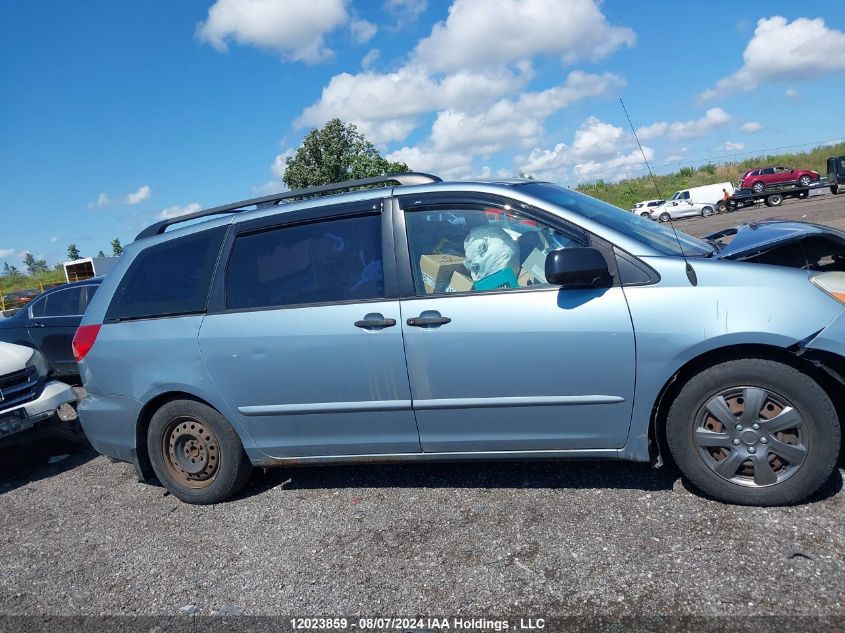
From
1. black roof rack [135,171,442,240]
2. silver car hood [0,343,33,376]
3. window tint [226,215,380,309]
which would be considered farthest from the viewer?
silver car hood [0,343,33,376]

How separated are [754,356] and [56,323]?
8535 millimetres

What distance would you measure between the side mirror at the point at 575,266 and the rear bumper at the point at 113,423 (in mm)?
2806

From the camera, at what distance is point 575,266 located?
3.06 m

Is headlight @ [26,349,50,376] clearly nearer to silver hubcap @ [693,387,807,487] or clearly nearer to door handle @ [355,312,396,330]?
door handle @ [355,312,396,330]

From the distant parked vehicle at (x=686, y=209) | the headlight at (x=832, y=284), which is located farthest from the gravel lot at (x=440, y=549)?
the distant parked vehicle at (x=686, y=209)

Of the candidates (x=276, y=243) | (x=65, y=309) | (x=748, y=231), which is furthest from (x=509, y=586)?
(x=65, y=309)

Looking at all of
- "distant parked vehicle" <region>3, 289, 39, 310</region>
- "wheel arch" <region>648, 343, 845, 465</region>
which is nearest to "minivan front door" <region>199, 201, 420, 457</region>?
"wheel arch" <region>648, 343, 845, 465</region>

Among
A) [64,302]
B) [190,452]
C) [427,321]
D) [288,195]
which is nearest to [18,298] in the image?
[64,302]

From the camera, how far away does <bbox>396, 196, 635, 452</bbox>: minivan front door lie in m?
3.16

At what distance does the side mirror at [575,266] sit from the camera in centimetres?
306

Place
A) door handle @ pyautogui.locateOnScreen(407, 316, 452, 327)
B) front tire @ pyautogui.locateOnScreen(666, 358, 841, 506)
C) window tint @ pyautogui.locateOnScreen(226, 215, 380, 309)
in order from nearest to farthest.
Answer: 1. front tire @ pyautogui.locateOnScreen(666, 358, 841, 506)
2. door handle @ pyautogui.locateOnScreen(407, 316, 452, 327)
3. window tint @ pyautogui.locateOnScreen(226, 215, 380, 309)

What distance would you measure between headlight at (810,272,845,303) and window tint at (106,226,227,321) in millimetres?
Answer: 3424

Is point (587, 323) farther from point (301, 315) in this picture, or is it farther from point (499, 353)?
point (301, 315)

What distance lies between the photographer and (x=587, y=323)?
3133mm
